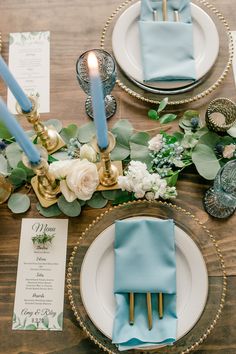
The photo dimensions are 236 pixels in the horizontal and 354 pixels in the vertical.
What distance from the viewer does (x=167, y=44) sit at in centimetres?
113

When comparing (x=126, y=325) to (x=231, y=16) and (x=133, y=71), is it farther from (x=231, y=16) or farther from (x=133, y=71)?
(x=231, y=16)

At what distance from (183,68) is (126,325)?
0.60 meters

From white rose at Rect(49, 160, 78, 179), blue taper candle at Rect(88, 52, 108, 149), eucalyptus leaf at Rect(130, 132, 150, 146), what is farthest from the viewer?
eucalyptus leaf at Rect(130, 132, 150, 146)

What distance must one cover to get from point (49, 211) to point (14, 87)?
1.02 feet

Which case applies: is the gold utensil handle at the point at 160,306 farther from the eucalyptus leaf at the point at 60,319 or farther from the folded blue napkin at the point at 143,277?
the eucalyptus leaf at the point at 60,319

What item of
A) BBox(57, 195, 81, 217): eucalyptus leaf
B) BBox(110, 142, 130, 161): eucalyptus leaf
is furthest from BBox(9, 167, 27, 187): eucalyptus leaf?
BBox(110, 142, 130, 161): eucalyptus leaf

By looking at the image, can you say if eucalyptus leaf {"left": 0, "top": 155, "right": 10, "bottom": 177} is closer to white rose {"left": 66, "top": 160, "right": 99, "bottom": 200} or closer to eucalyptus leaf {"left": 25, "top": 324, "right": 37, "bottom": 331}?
white rose {"left": 66, "top": 160, "right": 99, "bottom": 200}

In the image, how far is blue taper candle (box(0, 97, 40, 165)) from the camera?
80cm

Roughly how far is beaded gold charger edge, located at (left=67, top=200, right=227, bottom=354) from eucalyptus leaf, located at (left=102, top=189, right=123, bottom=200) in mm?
38

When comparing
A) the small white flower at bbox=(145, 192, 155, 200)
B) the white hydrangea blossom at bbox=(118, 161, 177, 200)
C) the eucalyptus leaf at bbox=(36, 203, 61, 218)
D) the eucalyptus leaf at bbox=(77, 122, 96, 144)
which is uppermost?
the eucalyptus leaf at bbox=(77, 122, 96, 144)

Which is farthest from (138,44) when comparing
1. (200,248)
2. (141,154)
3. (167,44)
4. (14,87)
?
(200,248)

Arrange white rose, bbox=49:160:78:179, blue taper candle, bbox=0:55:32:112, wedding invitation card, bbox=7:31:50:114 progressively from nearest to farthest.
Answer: blue taper candle, bbox=0:55:32:112 → white rose, bbox=49:160:78:179 → wedding invitation card, bbox=7:31:50:114

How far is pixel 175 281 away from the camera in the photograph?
0.97m

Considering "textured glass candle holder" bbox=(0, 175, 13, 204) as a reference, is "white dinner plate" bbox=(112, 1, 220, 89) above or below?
above
